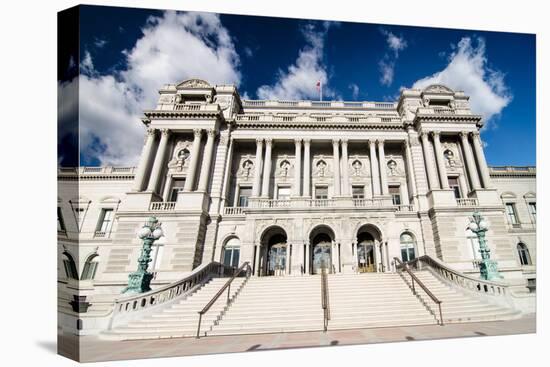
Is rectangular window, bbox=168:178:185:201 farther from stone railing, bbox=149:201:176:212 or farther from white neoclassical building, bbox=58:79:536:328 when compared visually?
stone railing, bbox=149:201:176:212

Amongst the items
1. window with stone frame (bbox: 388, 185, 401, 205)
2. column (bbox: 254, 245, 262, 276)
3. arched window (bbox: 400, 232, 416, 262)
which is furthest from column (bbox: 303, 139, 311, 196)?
arched window (bbox: 400, 232, 416, 262)

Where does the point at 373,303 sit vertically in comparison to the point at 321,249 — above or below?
below

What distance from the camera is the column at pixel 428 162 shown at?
56.2ft

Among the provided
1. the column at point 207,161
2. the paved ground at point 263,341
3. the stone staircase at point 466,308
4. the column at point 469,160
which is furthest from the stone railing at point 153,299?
the column at point 469,160

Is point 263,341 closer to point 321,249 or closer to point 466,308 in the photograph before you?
point 466,308

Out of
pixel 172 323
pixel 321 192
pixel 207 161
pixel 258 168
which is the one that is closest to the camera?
pixel 172 323

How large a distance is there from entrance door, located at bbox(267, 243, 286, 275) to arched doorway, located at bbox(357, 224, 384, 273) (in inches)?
180

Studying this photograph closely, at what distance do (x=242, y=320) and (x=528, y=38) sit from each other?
13.0 metres

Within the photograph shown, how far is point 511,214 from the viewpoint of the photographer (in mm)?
16203

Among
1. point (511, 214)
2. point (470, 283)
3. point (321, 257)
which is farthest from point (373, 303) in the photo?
point (511, 214)

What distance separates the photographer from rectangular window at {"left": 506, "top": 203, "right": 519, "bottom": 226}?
50.9 ft

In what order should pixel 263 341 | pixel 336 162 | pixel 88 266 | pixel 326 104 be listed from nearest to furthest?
1. pixel 263 341
2. pixel 88 266
3. pixel 336 162
4. pixel 326 104

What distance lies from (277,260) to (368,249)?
5.86 metres

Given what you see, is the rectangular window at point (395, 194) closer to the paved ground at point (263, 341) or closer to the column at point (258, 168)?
the column at point (258, 168)
